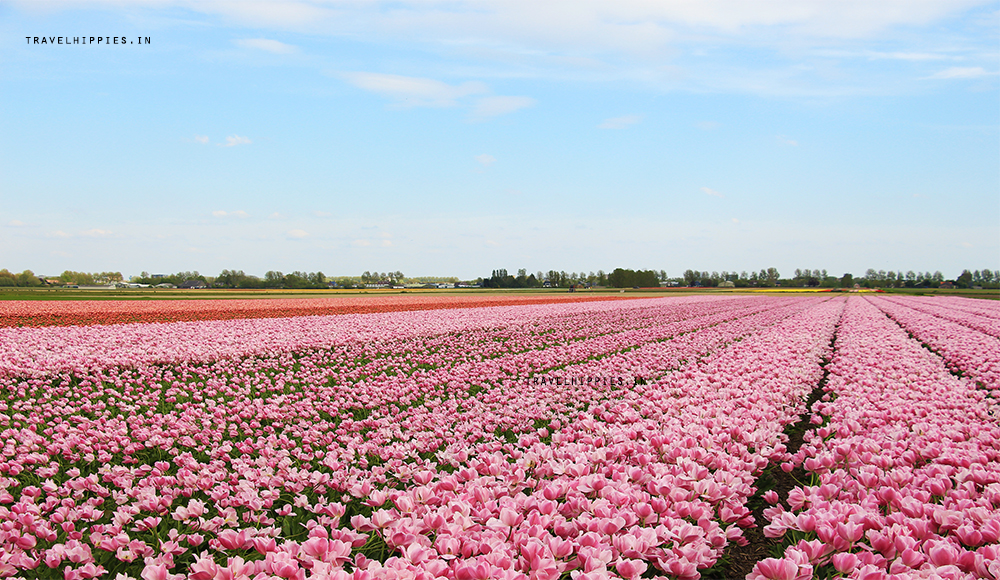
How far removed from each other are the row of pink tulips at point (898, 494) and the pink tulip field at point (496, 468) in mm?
17

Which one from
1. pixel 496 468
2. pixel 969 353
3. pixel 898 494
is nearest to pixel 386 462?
pixel 496 468

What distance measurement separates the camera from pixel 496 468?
12.5ft

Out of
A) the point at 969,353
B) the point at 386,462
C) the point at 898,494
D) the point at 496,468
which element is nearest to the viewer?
the point at 898,494

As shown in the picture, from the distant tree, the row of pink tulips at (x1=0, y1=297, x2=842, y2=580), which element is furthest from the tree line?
the row of pink tulips at (x1=0, y1=297, x2=842, y2=580)

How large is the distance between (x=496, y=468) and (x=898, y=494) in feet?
8.31

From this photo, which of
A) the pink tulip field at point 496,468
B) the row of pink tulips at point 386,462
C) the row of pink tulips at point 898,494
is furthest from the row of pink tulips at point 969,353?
the row of pink tulips at point 386,462

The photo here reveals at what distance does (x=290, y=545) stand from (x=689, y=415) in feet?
13.6

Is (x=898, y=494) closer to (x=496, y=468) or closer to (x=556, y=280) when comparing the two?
(x=496, y=468)

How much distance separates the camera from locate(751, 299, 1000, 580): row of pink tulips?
2559 mm

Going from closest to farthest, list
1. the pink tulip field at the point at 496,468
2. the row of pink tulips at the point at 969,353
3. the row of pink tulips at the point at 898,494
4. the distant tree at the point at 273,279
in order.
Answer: the row of pink tulips at the point at 898,494, the pink tulip field at the point at 496,468, the row of pink tulips at the point at 969,353, the distant tree at the point at 273,279

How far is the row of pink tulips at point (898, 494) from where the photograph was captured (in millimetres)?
Answer: 2559

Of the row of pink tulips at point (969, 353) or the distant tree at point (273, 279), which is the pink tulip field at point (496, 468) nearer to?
the row of pink tulips at point (969, 353)

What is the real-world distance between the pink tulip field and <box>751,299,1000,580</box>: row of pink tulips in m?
0.02

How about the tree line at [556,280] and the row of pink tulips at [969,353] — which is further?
the tree line at [556,280]
